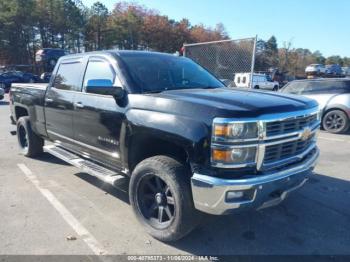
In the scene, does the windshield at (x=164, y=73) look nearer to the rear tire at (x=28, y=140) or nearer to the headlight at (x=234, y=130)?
the headlight at (x=234, y=130)

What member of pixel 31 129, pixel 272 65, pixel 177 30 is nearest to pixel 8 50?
pixel 177 30

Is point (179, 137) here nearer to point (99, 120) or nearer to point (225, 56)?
point (99, 120)

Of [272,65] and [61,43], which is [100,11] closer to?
[61,43]

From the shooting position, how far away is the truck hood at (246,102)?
117 inches

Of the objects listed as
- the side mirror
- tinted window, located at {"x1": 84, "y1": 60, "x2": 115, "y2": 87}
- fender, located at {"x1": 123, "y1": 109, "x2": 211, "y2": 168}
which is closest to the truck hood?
fender, located at {"x1": 123, "y1": 109, "x2": 211, "y2": 168}

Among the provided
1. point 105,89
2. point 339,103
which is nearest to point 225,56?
point 339,103

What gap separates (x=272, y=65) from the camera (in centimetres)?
5688

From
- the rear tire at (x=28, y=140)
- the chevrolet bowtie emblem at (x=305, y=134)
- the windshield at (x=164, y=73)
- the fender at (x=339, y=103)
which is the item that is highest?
the windshield at (x=164, y=73)

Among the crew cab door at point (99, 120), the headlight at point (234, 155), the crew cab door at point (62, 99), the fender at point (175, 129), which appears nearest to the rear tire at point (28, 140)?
the crew cab door at point (62, 99)

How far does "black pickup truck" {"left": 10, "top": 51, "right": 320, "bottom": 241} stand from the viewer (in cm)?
292

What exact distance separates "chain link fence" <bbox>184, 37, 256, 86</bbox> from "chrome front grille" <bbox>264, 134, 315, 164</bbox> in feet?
22.4

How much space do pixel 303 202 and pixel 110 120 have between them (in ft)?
9.03

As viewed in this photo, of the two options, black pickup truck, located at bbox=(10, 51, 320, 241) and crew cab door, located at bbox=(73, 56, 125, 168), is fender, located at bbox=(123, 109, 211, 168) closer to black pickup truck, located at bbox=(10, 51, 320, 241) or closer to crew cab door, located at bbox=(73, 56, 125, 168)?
black pickup truck, located at bbox=(10, 51, 320, 241)

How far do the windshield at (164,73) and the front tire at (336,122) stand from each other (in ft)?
21.0
